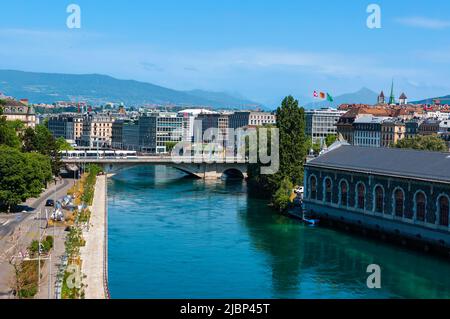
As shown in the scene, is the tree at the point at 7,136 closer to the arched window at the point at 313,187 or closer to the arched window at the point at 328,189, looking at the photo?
the arched window at the point at 313,187

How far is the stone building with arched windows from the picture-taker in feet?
148

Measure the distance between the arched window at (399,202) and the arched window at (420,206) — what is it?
1.46m

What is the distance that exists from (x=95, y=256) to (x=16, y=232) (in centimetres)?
943

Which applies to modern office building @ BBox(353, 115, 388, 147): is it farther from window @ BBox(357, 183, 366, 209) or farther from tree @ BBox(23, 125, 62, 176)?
window @ BBox(357, 183, 366, 209)

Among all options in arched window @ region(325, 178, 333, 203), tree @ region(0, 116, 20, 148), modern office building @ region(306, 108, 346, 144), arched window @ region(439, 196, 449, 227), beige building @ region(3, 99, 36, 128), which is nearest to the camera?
arched window @ region(439, 196, 449, 227)

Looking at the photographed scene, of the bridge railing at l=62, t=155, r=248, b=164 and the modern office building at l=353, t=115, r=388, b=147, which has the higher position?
the modern office building at l=353, t=115, r=388, b=147

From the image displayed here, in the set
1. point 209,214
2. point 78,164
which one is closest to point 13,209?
point 209,214

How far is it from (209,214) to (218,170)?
37.2 metres

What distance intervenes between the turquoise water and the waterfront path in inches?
32.3

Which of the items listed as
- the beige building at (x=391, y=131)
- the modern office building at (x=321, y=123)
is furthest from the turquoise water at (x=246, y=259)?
the modern office building at (x=321, y=123)

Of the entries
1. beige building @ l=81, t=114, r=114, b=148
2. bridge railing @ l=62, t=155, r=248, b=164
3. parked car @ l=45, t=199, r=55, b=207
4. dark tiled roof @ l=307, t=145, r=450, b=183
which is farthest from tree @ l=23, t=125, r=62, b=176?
beige building @ l=81, t=114, r=114, b=148

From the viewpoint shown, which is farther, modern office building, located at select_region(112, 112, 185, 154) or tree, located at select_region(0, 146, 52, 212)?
modern office building, located at select_region(112, 112, 185, 154)

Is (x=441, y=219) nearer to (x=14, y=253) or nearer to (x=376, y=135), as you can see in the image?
(x=14, y=253)

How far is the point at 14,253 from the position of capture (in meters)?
39.9
